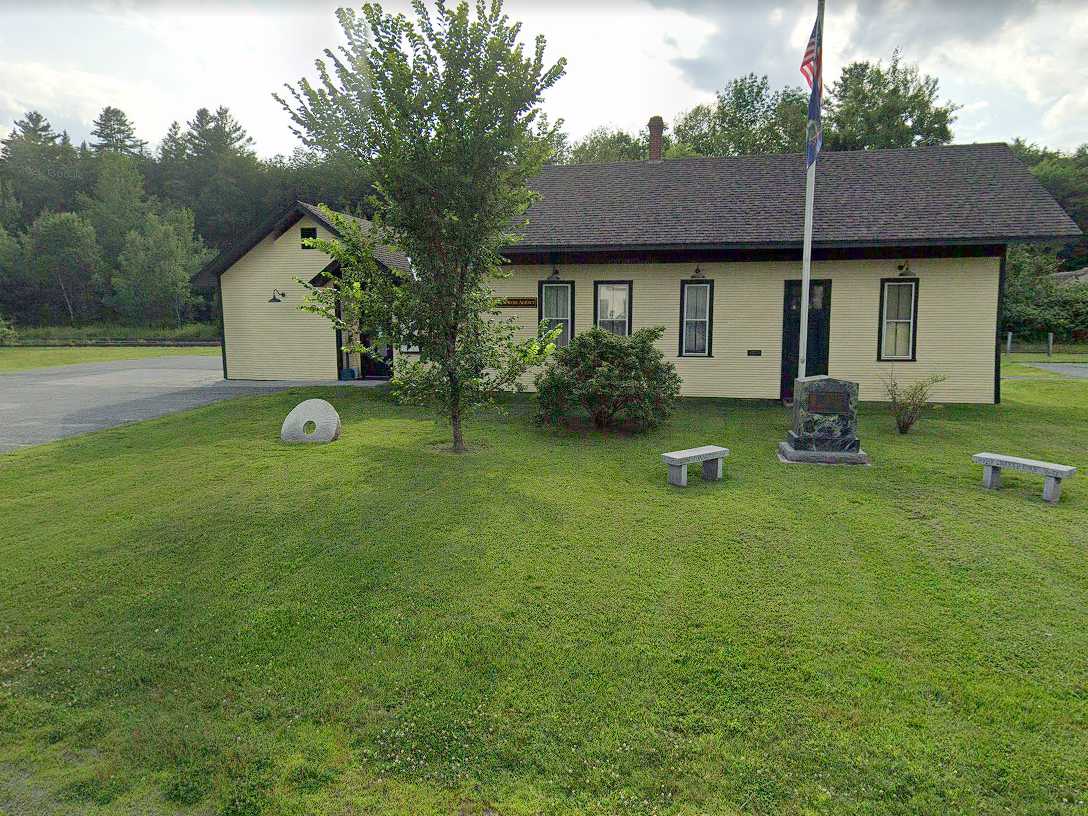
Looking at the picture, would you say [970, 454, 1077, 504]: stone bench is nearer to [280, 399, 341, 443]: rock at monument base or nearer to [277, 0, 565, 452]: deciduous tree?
[277, 0, 565, 452]: deciduous tree

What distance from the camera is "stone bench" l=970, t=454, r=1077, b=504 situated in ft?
23.6

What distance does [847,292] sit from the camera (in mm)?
14133

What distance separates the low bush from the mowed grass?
2732 mm

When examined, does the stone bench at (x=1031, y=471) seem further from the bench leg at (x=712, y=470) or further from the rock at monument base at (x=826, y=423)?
the bench leg at (x=712, y=470)

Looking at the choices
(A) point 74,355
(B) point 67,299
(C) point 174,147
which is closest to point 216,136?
(C) point 174,147

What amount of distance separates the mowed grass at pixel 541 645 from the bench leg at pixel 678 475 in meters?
0.23

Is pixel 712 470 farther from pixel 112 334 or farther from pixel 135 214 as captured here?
pixel 135 214

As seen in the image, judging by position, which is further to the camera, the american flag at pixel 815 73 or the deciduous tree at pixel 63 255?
the deciduous tree at pixel 63 255

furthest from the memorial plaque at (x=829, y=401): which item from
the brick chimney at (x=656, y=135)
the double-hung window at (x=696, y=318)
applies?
the brick chimney at (x=656, y=135)

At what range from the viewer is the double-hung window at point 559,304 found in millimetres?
15477

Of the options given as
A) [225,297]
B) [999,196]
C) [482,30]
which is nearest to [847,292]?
[999,196]

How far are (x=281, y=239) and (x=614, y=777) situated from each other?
1945 centimetres

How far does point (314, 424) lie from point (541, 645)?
23.7ft

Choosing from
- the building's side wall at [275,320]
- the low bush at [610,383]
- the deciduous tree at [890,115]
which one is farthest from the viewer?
the deciduous tree at [890,115]
